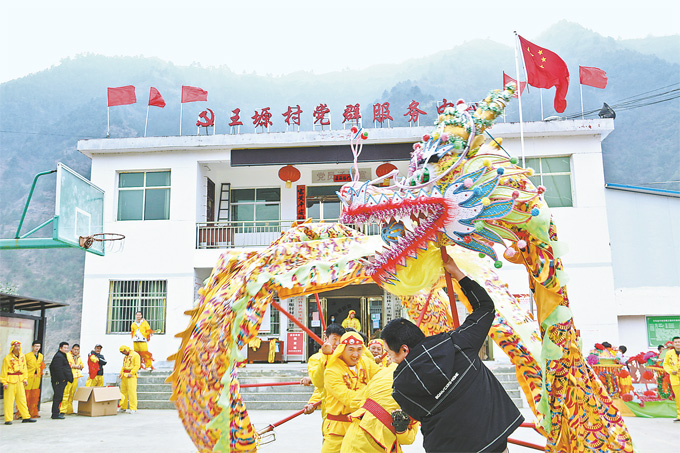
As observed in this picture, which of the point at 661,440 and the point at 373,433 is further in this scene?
the point at 661,440

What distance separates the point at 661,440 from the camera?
7207mm

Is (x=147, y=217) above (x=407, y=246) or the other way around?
above

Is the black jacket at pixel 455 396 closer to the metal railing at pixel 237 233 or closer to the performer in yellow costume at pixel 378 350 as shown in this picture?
the performer in yellow costume at pixel 378 350

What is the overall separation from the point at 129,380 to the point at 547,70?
9.44 m

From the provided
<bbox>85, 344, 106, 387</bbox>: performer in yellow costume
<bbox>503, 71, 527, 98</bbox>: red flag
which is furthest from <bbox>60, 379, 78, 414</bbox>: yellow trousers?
<bbox>503, 71, 527, 98</bbox>: red flag

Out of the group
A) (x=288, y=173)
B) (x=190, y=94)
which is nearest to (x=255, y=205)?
(x=288, y=173)

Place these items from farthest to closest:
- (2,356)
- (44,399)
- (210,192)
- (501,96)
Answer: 1. (210,192)
2. (44,399)
3. (2,356)
4. (501,96)

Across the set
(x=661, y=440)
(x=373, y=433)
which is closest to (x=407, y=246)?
(x=373, y=433)

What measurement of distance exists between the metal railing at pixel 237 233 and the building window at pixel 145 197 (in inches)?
40.6

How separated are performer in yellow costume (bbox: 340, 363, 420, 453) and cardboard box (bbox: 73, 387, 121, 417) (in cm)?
842

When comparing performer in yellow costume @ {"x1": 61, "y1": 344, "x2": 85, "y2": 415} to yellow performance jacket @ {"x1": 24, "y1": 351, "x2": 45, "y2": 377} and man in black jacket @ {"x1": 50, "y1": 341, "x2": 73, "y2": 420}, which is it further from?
yellow performance jacket @ {"x1": 24, "y1": 351, "x2": 45, "y2": 377}

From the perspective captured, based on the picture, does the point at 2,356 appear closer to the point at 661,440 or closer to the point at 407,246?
the point at 407,246

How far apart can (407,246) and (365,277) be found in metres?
0.41

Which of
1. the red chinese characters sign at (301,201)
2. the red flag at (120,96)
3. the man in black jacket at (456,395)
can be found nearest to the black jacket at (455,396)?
the man in black jacket at (456,395)
